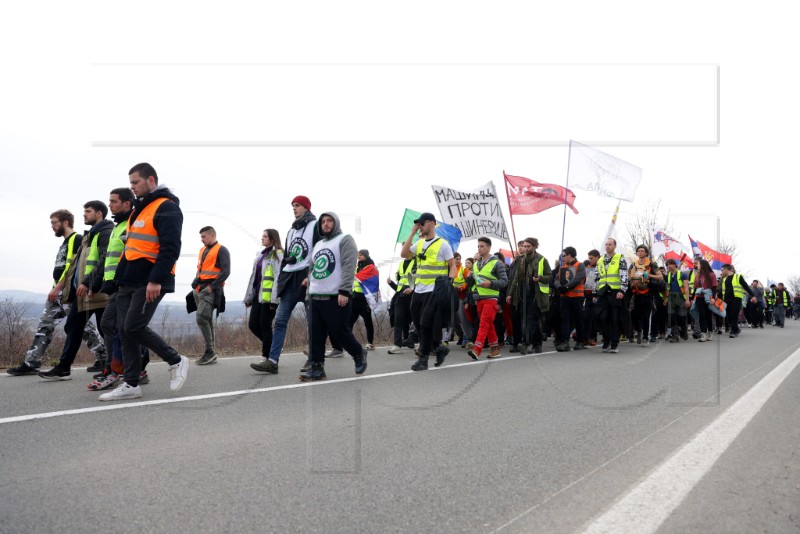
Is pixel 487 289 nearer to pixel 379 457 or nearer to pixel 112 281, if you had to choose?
pixel 112 281

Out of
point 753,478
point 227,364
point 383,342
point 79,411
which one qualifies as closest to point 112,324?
point 79,411

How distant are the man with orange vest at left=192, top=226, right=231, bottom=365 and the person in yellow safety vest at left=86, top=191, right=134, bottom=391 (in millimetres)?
2446

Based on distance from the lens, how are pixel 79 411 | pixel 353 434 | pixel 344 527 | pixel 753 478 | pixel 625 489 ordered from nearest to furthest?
1. pixel 344 527
2. pixel 625 489
3. pixel 753 478
4. pixel 353 434
5. pixel 79 411

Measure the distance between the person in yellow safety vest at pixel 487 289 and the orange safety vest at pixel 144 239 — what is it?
5.04 metres

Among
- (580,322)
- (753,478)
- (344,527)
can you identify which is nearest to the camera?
(344,527)

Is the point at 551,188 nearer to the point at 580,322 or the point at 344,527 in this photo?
the point at 580,322

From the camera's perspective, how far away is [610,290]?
11.9 metres

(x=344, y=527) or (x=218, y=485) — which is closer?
(x=344, y=527)

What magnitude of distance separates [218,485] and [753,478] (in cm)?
271

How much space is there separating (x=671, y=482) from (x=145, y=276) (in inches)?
175

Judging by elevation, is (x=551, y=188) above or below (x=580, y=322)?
above

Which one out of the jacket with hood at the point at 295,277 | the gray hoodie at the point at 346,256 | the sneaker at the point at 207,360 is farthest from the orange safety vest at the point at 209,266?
the gray hoodie at the point at 346,256

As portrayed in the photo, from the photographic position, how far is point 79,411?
4.93m

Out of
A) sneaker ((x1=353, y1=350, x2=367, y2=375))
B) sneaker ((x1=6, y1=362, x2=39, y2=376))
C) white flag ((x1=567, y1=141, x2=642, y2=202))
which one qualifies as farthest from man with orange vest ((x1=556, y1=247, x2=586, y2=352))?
sneaker ((x1=6, y1=362, x2=39, y2=376))
